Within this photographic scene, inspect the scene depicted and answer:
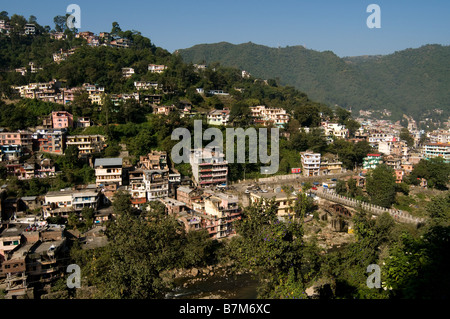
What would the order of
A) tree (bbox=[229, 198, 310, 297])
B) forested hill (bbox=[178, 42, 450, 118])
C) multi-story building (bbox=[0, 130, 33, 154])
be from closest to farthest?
tree (bbox=[229, 198, 310, 297]) → multi-story building (bbox=[0, 130, 33, 154]) → forested hill (bbox=[178, 42, 450, 118])

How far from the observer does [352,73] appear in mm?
88562

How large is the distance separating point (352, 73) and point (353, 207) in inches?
3063

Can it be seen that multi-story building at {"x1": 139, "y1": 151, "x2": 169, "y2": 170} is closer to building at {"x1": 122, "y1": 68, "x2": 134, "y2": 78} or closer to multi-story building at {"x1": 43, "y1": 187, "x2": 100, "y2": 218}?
multi-story building at {"x1": 43, "y1": 187, "x2": 100, "y2": 218}

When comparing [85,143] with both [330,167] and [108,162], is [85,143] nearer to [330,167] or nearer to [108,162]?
[108,162]

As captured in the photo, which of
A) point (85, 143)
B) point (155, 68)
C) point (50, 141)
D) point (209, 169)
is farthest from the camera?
point (155, 68)

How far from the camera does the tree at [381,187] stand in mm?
20314

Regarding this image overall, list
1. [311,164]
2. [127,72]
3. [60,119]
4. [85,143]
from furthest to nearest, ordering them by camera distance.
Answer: [127,72]
[311,164]
[60,119]
[85,143]

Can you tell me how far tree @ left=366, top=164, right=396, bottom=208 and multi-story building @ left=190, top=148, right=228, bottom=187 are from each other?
30.2 feet

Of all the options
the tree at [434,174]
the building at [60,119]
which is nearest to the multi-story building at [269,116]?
the tree at [434,174]

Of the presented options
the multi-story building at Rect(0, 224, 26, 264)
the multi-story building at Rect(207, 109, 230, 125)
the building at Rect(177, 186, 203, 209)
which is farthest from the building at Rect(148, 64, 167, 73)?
the multi-story building at Rect(0, 224, 26, 264)

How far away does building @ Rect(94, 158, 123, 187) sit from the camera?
18547 mm

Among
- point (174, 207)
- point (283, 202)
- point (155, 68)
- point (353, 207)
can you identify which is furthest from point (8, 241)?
point (155, 68)

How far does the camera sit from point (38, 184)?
17750 mm
